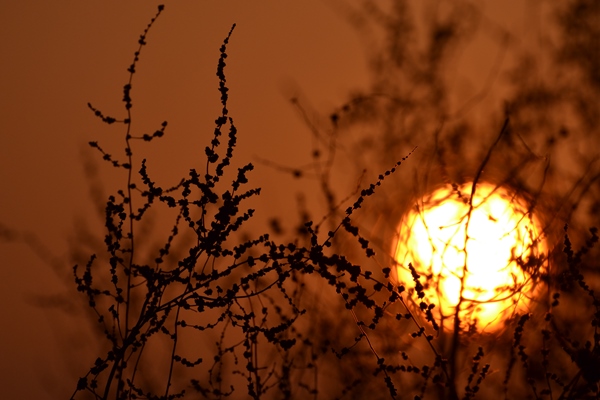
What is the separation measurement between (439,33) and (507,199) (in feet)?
4.89

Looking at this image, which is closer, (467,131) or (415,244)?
(415,244)

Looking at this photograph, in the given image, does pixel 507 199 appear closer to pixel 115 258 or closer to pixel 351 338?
pixel 351 338

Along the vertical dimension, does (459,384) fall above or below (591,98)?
below

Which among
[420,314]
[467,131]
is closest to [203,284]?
[420,314]

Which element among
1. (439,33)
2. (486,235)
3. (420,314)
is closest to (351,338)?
(420,314)

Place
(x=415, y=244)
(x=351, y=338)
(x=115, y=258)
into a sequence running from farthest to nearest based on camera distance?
1. (x=351, y=338)
2. (x=415, y=244)
3. (x=115, y=258)

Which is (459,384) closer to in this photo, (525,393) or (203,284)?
(525,393)

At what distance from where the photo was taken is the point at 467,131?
5.44 m

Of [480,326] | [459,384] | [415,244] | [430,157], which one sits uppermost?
[430,157]

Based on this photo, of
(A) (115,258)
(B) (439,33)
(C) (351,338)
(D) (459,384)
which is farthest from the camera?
(B) (439,33)

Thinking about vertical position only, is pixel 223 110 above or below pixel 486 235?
below

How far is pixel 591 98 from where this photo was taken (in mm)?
5648

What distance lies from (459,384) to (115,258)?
6.59 ft

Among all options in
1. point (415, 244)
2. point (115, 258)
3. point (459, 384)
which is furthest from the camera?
point (415, 244)
